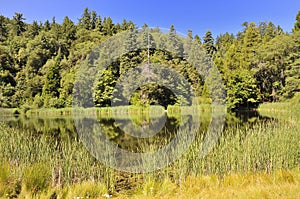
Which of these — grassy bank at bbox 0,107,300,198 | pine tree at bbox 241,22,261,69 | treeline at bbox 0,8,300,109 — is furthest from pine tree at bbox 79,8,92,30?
grassy bank at bbox 0,107,300,198

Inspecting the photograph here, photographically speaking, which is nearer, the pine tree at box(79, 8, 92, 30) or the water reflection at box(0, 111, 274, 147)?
the water reflection at box(0, 111, 274, 147)

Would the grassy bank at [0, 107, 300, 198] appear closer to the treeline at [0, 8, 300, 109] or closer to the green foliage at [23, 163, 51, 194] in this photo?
the green foliage at [23, 163, 51, 194]

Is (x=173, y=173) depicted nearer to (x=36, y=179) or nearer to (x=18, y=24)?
(x=36, y=179)

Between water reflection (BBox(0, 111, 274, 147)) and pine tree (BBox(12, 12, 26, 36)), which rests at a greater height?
pine tree (BBox(12, 12, 26, 36))

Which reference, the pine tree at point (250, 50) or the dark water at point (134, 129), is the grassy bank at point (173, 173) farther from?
the pine tree at point (250, 50)

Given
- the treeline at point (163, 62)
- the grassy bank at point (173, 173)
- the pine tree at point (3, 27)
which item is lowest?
the grassy bank at point (173, 173)

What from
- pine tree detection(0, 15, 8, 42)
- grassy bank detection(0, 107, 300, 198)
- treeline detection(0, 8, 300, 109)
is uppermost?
pine tree detection(0, 15, 8, 42)

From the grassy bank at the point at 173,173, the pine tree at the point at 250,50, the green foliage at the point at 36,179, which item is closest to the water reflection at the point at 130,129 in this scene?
the grassy bank at the point at 173,173

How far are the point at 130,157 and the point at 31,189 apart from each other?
293 centimetres

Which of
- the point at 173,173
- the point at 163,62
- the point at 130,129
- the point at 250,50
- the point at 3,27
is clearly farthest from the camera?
the point at 3,27

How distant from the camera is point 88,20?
57.7 meters

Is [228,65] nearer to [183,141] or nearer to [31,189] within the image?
[183,141]

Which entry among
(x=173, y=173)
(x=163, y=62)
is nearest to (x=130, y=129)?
(x=173, y=173)

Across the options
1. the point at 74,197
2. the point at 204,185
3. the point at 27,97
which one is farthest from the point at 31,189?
the point at 27,97
